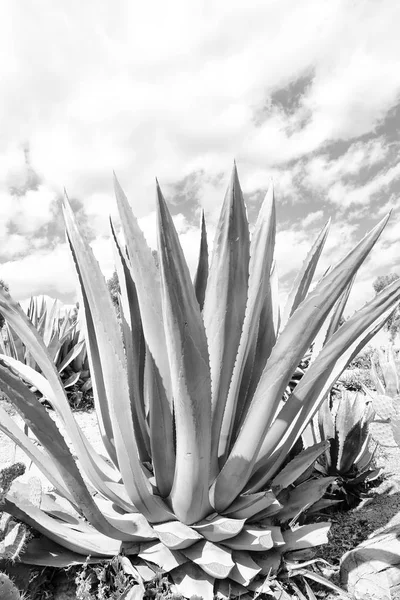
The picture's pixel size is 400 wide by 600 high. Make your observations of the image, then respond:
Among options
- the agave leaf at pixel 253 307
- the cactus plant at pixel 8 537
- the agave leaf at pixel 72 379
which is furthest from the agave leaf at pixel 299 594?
the agave leaf at pixel 72 379

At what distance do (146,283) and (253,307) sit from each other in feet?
1.26

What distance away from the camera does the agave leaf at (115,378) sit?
4.03 feet

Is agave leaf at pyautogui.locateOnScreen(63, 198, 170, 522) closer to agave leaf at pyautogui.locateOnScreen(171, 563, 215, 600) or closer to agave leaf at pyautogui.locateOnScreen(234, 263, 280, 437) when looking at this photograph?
agave leaf at pyautogui.locateOnScreen(171, 563, 215, 600)

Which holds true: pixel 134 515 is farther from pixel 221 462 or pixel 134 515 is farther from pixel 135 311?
pixel 135 311

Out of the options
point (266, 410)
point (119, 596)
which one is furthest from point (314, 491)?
point (119, 596)

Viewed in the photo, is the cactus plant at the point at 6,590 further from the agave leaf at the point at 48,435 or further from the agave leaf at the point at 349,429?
the agave leaf at the point at 349,429

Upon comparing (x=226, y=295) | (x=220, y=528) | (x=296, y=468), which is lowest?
(x=220, y=528)

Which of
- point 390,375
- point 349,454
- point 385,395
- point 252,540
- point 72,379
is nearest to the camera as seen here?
point 252,540

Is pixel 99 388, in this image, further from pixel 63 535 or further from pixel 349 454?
pixel 349 454

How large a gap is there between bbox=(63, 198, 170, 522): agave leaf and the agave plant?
10.4ft

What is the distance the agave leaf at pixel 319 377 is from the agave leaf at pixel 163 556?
31cm

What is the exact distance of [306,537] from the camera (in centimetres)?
131

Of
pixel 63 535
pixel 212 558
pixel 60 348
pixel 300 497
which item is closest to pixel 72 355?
pixel 60 348

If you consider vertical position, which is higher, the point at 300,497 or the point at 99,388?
the point at 99,388
